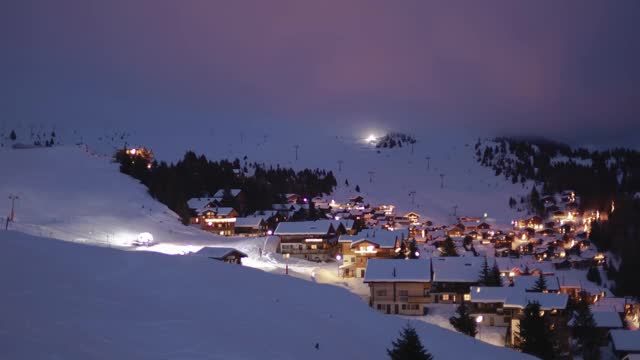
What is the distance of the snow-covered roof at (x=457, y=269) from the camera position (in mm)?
45656

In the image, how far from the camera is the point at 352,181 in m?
163

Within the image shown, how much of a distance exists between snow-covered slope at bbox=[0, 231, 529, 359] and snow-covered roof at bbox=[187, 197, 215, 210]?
49.3 m

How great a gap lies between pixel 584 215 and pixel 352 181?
71.1 meters

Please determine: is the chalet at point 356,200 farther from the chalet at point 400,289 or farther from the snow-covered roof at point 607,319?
the snow-covered roof at point 607,319

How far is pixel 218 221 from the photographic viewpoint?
7312 cm

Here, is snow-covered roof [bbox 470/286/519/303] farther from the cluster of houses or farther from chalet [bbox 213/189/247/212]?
chalet [bbox 213/189/247/212]

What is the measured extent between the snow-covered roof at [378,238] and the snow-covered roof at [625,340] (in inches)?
898

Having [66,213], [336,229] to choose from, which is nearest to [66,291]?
[66,213]

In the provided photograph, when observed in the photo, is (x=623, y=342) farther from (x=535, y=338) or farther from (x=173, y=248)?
(x=173, y=248)

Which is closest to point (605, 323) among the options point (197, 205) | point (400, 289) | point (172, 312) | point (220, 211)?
point (400, 289)

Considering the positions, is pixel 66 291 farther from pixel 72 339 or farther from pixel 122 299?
pixel 72 339

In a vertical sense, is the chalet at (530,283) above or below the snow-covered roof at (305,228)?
below

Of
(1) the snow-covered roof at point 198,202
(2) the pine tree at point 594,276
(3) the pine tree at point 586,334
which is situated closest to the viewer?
(3) the pine tree at point 586,334

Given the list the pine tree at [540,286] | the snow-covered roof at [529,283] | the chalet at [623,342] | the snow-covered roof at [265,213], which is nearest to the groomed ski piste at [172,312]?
the chalet at [623,342]
